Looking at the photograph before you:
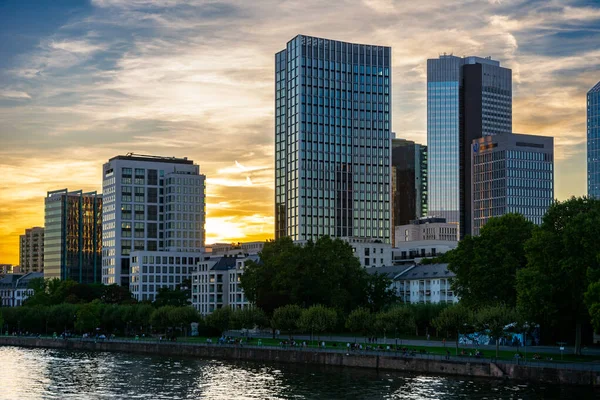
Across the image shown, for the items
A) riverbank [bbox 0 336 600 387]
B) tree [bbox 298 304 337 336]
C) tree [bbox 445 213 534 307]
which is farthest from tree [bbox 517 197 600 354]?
tree [bbox 298 304 337 336]

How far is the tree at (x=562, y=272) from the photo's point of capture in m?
120

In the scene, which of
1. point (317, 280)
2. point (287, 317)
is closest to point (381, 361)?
point (287, 317)

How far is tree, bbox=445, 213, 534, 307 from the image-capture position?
477 ft

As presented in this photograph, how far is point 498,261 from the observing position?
146375 mm

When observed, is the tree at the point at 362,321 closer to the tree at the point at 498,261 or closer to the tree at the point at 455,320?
the tree at the point at 455,320

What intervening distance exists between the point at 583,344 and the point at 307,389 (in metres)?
55.8

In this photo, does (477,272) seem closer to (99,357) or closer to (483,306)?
(483,306)

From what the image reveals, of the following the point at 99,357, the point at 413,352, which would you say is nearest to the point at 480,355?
the point at 413,352

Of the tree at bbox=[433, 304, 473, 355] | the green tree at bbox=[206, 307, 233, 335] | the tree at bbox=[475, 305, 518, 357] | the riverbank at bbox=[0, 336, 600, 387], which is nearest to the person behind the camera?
the riverbank at bbox=[0, 336, 600, 387]

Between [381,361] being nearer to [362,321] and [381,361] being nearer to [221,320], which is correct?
[362,321]

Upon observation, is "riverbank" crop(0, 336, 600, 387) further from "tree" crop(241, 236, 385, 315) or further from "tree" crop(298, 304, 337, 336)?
"tree" crop(241, 236, 385, 315)

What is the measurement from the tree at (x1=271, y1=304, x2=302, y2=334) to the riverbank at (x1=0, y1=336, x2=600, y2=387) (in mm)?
14421

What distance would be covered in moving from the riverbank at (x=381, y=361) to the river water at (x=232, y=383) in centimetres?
219

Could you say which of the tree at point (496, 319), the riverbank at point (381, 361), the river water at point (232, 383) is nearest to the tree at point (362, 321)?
the riverbank at point (381, 361)
